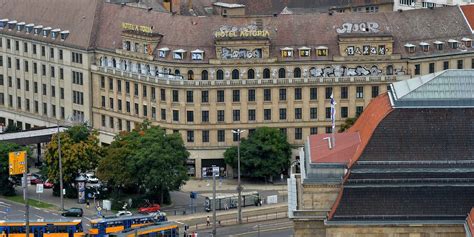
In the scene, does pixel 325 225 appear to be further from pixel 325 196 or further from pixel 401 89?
pixel 401 89

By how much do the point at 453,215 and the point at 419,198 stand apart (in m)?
3.45

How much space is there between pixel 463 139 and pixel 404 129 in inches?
217

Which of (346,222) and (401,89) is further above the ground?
(401,89)

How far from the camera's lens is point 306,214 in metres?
193

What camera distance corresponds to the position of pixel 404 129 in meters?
192

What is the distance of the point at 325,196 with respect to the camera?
19275 centimetres

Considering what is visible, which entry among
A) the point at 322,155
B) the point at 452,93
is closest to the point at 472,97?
the point at 452,93

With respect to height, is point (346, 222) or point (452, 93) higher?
point (452, 93)

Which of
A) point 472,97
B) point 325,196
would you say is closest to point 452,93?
point 472,97

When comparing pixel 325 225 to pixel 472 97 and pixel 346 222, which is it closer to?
pixel 346 222

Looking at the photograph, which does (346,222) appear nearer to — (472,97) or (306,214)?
(306,214)

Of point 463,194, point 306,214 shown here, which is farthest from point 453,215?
point 306,214

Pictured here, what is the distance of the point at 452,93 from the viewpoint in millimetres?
194000

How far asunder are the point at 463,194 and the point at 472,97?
9915 mm
